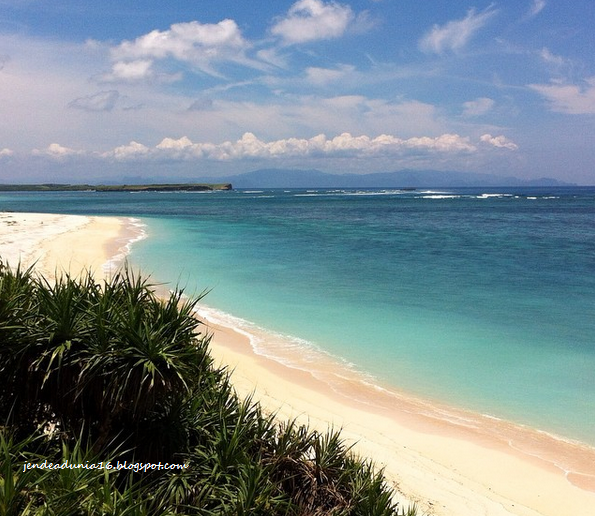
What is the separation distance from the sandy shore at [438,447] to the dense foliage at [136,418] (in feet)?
5.91

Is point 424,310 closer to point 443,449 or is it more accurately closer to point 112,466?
point 443,449

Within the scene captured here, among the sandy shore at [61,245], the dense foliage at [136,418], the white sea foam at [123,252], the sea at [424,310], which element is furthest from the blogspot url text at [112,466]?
the sandy shore at [61,245]

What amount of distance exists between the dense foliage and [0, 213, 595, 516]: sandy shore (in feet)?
5.91

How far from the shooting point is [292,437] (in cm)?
679

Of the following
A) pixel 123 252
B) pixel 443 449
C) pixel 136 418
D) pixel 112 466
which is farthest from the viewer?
pixel 123 252

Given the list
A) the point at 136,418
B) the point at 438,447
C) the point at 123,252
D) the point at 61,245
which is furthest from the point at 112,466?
the point at 61,245

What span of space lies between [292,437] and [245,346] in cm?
911

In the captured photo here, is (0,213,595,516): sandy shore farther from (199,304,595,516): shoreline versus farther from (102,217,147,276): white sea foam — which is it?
(102,217,147,276): white sea foam

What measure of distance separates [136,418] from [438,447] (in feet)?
21.8

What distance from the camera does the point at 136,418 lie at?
5871mm

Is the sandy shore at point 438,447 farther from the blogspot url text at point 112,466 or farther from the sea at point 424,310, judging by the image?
the blogspot url text at point 112,466

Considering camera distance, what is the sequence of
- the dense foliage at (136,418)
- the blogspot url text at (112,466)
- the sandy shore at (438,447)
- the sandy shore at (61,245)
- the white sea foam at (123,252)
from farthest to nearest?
the white sea foam at (123,252)
the sandy shore at (61,245)
the sandy shore at (438,447)
the dense foliage at (136,418)
the blogspot url text at (112,466)

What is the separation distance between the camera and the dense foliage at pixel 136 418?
532cm

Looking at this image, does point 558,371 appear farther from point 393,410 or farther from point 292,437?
point 292,437
